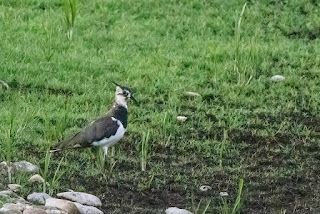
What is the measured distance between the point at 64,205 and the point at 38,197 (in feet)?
1.55

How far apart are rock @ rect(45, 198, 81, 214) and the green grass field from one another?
509 millimetres

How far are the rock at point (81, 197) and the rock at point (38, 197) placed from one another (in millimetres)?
113

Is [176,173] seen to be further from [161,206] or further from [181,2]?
[181,2]

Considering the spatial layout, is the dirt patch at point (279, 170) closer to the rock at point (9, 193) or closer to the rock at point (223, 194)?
the rock at point (223, 194)

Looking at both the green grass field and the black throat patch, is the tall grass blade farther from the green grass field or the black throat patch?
the black throat patch

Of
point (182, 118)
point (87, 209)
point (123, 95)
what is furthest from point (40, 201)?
point (182, 118)

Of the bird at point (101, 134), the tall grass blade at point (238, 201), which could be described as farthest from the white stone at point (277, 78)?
the tall grass blade at point (238, 201)

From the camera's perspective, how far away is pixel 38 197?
5422 mm

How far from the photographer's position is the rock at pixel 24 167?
5.97 metres

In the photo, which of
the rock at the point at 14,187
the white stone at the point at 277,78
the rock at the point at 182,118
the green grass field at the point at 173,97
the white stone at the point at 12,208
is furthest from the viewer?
the white stone at the point at 277,78

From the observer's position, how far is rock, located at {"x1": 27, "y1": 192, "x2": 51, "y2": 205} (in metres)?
5.38

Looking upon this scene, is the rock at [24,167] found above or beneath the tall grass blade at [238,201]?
beneath

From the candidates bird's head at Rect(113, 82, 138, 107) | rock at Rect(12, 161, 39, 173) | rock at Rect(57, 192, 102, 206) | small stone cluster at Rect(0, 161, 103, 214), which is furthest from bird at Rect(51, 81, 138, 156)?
rock at Rect(57, 192, 102, 206)

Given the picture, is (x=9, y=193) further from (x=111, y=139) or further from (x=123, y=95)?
(x=123, y=95)
